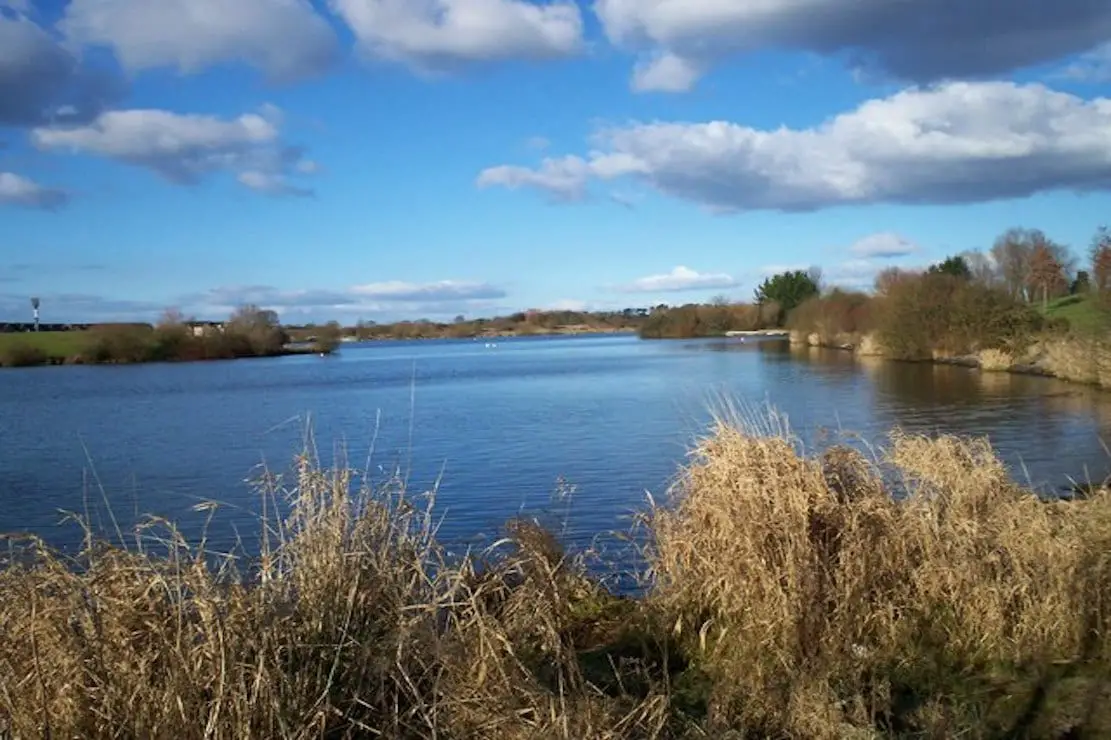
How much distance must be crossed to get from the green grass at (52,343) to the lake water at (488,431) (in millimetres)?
54941

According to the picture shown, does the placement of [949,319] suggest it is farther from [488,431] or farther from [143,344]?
[143,344]

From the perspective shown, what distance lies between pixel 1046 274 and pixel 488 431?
6485 cm

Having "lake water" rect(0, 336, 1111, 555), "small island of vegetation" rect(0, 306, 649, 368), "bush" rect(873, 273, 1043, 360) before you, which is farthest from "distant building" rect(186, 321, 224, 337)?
"bush" rect(873, 273, 1043, 360)

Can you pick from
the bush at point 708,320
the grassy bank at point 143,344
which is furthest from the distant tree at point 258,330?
the bush at point 708,320

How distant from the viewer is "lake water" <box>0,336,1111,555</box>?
720 inches

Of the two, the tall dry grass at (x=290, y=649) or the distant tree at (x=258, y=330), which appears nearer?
the tall dry grass at (x=290, y=649)

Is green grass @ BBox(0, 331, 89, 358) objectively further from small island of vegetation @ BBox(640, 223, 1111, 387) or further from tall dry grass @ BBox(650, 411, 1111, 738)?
tall dry grass @ BBox(650, 411, 1111, 738)

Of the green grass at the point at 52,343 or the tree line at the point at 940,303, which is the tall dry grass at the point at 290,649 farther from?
the green grass at the point at 52,343

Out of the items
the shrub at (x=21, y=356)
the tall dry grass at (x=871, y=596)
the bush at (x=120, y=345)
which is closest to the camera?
the tall dry grass at (x=871, y=596)

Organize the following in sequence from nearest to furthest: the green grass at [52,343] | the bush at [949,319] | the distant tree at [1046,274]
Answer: the bush at [949,319] → the distant tree at [1046,274] → the green grass at [52,343]

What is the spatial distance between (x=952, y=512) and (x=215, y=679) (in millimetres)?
6138

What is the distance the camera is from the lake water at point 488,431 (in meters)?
18.3

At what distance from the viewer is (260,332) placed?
4609 inches

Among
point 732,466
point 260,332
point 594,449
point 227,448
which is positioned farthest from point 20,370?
point 732,466
